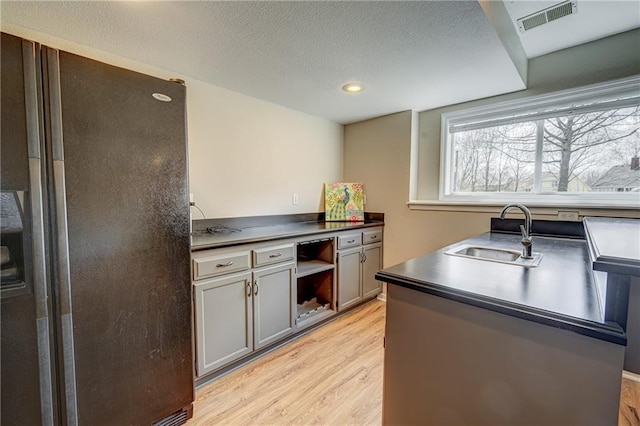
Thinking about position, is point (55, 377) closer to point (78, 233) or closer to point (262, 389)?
point (78, 233)

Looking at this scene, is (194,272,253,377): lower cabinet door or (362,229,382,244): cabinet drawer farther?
(362,229,382,244): cabinet drawer

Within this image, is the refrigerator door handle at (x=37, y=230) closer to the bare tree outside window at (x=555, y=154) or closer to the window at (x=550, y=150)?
the window at (x=550, y=150)

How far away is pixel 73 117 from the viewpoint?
45.0 inches

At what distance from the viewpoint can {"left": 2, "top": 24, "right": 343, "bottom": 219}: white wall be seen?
219 cm

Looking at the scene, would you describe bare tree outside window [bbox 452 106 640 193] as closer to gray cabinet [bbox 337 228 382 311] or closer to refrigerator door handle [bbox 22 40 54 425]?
gray cabinet [bbox 337 228 382 311]

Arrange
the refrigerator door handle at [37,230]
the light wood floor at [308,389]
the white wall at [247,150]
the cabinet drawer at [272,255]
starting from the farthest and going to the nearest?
the white wall at [247,150] < the cabinet drawer at [272,255] < the light wood floor at [308,389] < the refrigerator door handle at [37,230]

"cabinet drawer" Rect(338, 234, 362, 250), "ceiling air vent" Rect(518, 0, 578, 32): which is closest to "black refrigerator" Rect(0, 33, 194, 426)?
"cabinet drawer" Rect(338, 234, 362, 250)

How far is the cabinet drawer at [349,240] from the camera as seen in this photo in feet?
8.75

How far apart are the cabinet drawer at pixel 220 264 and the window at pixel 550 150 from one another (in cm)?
210

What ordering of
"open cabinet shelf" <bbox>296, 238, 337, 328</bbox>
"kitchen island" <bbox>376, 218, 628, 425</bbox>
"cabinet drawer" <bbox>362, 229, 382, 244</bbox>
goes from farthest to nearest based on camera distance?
1. "cabinet drawer" <bbox>362, 229, 382, 244</bbox>
2. "open cabinet shelf" <bbox>296, 238, 337, 328</bbox>
3. "kitchen island" <bbox>376, 218, 628, 425</bbox>

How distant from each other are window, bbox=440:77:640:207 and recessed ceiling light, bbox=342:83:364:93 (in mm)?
1060

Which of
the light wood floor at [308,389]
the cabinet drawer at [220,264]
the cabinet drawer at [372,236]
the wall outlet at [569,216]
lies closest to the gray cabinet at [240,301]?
the cabinet drawer at [220,264]

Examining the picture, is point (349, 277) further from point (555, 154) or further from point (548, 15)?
point (548, 15)

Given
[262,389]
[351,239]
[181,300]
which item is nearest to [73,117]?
[181,300]
